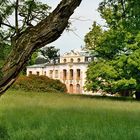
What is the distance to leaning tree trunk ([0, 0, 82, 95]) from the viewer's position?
176 inches

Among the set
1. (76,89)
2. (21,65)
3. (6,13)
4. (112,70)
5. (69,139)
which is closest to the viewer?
(21,65)

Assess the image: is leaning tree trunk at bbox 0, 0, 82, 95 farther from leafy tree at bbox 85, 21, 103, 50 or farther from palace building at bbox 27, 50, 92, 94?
palace building at bbox 27, 50, 92, 94

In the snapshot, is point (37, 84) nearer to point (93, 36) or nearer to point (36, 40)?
point (93, 36)

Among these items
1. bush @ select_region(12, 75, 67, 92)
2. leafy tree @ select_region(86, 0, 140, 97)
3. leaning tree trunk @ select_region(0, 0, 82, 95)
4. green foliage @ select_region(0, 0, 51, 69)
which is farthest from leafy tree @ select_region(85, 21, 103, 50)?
leaning tree trunk @ select_region(0, 0, 82, 95)

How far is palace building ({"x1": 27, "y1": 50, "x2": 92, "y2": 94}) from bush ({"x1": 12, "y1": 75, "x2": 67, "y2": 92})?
3884cm

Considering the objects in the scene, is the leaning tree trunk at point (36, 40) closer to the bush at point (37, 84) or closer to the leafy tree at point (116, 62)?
the leafy tree at point (116, 62)

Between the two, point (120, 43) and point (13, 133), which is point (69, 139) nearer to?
point (13, 133)

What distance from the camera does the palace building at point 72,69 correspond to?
10700cm

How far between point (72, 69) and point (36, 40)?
105824mm

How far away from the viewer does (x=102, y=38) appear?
170 feet

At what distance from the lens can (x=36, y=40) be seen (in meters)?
4.49

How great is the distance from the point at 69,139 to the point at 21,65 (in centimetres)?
645

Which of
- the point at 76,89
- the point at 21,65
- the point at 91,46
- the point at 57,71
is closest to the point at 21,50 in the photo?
the point at 21,65

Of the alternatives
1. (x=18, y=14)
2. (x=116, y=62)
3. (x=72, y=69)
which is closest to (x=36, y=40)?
(x=18, y=14)
